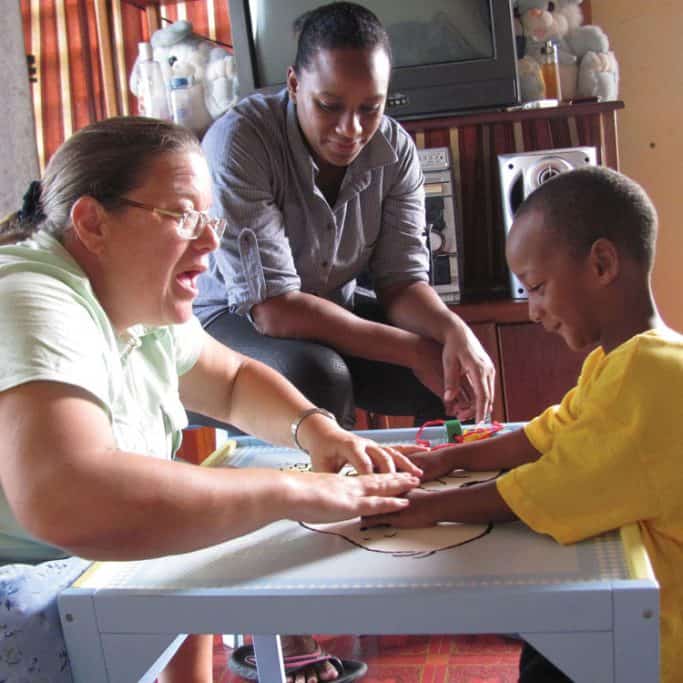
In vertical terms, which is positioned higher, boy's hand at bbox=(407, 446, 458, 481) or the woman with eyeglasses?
the woman with eyeglasses

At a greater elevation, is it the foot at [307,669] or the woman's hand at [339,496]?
the woman's hand at [339,496]

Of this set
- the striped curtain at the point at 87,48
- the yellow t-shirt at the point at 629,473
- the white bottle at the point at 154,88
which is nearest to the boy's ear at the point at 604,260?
the yellow t-shirt at the point at 629,473

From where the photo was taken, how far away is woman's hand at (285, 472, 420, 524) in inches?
37.0

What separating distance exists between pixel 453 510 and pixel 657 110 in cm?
253

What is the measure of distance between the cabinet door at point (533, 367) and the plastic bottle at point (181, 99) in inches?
47.9

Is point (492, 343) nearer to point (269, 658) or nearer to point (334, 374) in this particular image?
point (334, 374)

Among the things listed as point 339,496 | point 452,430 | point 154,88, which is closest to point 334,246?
point 452,430

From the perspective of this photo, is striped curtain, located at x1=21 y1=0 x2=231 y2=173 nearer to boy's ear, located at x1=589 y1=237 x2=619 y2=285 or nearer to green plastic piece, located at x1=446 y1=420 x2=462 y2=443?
green plastic piece, located at x1=446 y1=420 x2=462 y2=443

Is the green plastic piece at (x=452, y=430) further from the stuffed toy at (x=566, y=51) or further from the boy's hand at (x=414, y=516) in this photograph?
the stuffed toy at (x=566, y=51)

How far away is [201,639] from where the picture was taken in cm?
133

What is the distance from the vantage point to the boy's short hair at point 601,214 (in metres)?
1.16

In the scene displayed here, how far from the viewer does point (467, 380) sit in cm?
170

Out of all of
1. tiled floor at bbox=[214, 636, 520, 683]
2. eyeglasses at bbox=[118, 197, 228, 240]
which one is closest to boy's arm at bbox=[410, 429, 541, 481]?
eyeglasses at bbox=[118, 197, 228, 240]

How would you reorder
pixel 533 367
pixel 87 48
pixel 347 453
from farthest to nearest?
1. pixel 87 48
2. pixel 533 367
3. pixel 347 453
